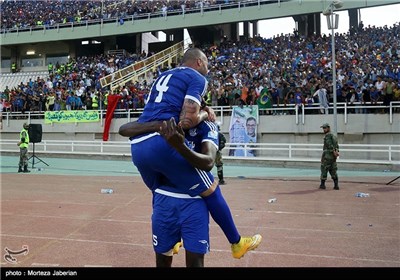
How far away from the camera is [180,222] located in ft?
9.27

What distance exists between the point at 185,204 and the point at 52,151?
2064 centimetres

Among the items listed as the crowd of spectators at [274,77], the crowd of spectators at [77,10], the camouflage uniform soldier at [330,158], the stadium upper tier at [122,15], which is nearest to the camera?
the camouflage uniform soldier at [330,158]

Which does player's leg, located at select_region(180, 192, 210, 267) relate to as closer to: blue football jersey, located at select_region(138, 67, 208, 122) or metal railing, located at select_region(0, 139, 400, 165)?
blue football jersey, located at select_region(138, 67, 208, 122)

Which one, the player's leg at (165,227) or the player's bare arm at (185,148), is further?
the player's leg at (165,227)

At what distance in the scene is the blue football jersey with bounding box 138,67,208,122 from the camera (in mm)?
2787

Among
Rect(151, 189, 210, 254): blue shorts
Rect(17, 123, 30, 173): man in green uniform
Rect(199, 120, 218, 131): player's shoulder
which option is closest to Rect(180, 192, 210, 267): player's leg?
Rect(151, 189, 210, 254): blue shorts

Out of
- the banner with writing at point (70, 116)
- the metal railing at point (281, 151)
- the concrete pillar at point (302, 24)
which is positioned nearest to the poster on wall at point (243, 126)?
the metal railing at point (281, 151)

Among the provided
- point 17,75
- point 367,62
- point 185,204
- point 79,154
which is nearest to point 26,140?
point 79,154

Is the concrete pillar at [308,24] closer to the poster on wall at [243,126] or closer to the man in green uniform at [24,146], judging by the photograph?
the poster on wall at [243,126]

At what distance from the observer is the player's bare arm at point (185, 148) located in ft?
7.82

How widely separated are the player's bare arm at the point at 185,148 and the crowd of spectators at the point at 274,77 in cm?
1589

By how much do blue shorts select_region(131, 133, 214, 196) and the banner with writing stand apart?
69.2ft

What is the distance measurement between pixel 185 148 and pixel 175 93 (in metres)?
0.47

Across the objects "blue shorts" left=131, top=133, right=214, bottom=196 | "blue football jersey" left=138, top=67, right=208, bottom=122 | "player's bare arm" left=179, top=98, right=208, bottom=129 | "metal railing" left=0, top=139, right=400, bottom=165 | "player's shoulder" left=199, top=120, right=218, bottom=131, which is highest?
"blue football jersey" left=138, top=67, right=208, bottom=122
